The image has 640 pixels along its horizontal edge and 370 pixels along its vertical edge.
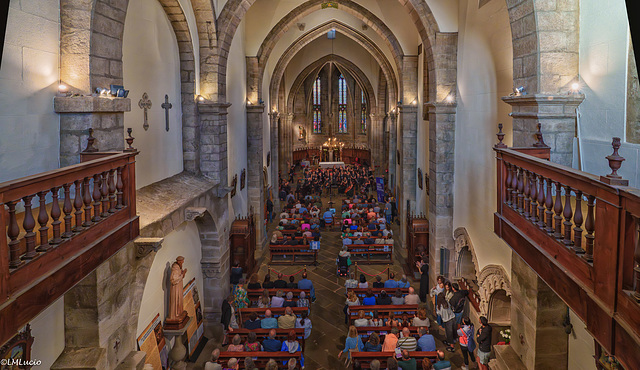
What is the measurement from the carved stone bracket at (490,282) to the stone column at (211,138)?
19.4ft

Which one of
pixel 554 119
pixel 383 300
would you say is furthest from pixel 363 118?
pixel 554 119

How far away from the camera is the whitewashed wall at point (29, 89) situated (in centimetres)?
451

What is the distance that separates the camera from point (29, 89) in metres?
4.78

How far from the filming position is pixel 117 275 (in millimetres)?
5602

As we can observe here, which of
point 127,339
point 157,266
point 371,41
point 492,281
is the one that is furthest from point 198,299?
point 371,41

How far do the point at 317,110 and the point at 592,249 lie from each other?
35.2 m

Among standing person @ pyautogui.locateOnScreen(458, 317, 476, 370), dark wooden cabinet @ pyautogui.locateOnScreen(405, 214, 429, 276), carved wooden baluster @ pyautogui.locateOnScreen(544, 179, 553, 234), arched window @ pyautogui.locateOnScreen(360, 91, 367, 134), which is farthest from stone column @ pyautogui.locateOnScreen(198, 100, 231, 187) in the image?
arched window @ pyautogui.locateOnScreen(360, 91, 367, 134)

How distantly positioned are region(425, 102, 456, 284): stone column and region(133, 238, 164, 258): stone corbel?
7.26m

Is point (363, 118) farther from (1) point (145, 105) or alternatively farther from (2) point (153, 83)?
(1) point (145, 105)

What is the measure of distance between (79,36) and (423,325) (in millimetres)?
7576

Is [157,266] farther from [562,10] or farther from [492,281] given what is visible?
[562,10]

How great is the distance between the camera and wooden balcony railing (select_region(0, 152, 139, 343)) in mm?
3057

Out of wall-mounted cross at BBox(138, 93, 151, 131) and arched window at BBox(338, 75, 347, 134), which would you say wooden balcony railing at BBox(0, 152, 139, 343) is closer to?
wall-mounted cross at BBox(138, 93, 151, 131)

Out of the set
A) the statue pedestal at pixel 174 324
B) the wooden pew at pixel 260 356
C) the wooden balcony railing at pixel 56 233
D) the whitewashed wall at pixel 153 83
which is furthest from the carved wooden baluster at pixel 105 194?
the statue pedestal at pixel 174 324
